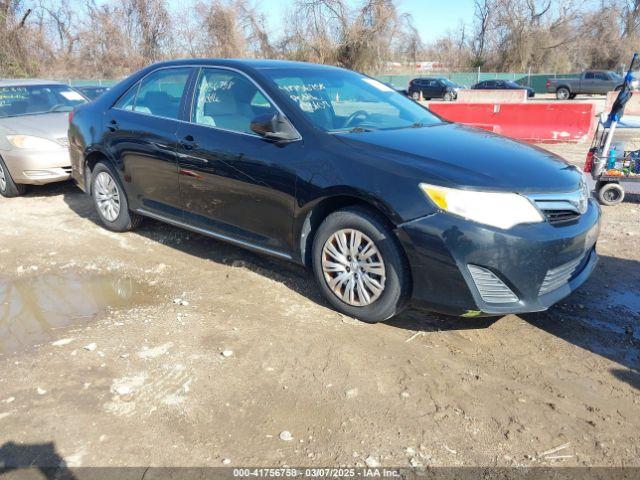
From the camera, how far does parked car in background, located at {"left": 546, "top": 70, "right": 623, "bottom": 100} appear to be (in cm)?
3259

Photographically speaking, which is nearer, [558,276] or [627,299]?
[558,276]

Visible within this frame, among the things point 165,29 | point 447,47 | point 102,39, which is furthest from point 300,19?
point 447,47

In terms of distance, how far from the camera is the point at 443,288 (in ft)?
10.5

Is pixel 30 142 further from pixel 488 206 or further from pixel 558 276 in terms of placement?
pixel 558 276

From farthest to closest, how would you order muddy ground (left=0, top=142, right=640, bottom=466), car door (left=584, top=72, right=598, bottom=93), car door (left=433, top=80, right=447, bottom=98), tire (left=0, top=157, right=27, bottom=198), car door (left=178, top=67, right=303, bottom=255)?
car door (left=433, top=80, right=447, bottom=98) → car door (left=584, top=72, right=598, bottom=93) → tire (left=0, top=157, right=27, bottom=198) → car door (left=178, top=67, right=303, bottom=255) → muddy ground (left=0, top=142, right=640, bottom=466)

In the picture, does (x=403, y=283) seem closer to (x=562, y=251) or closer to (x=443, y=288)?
(x=443, y=288)

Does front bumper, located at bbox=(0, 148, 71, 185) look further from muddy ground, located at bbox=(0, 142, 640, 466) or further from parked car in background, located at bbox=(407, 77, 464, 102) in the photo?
parked car in background, located at bbox=(407, 77, 464, 102)

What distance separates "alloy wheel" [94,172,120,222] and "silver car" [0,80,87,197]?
5.86 ft

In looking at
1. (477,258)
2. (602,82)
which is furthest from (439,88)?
(477,258)

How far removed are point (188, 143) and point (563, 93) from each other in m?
35.7

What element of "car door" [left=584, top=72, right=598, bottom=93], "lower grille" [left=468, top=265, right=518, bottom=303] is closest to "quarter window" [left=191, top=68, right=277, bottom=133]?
"lower grille" [left=468, top=265, right=518, bottom=303]

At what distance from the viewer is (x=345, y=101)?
4430 mm

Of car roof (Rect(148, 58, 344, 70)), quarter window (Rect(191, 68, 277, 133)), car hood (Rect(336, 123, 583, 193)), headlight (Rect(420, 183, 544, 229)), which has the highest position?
car roof (Rect(148, 58, 344, 70))

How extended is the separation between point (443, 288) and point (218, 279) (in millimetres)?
2023
